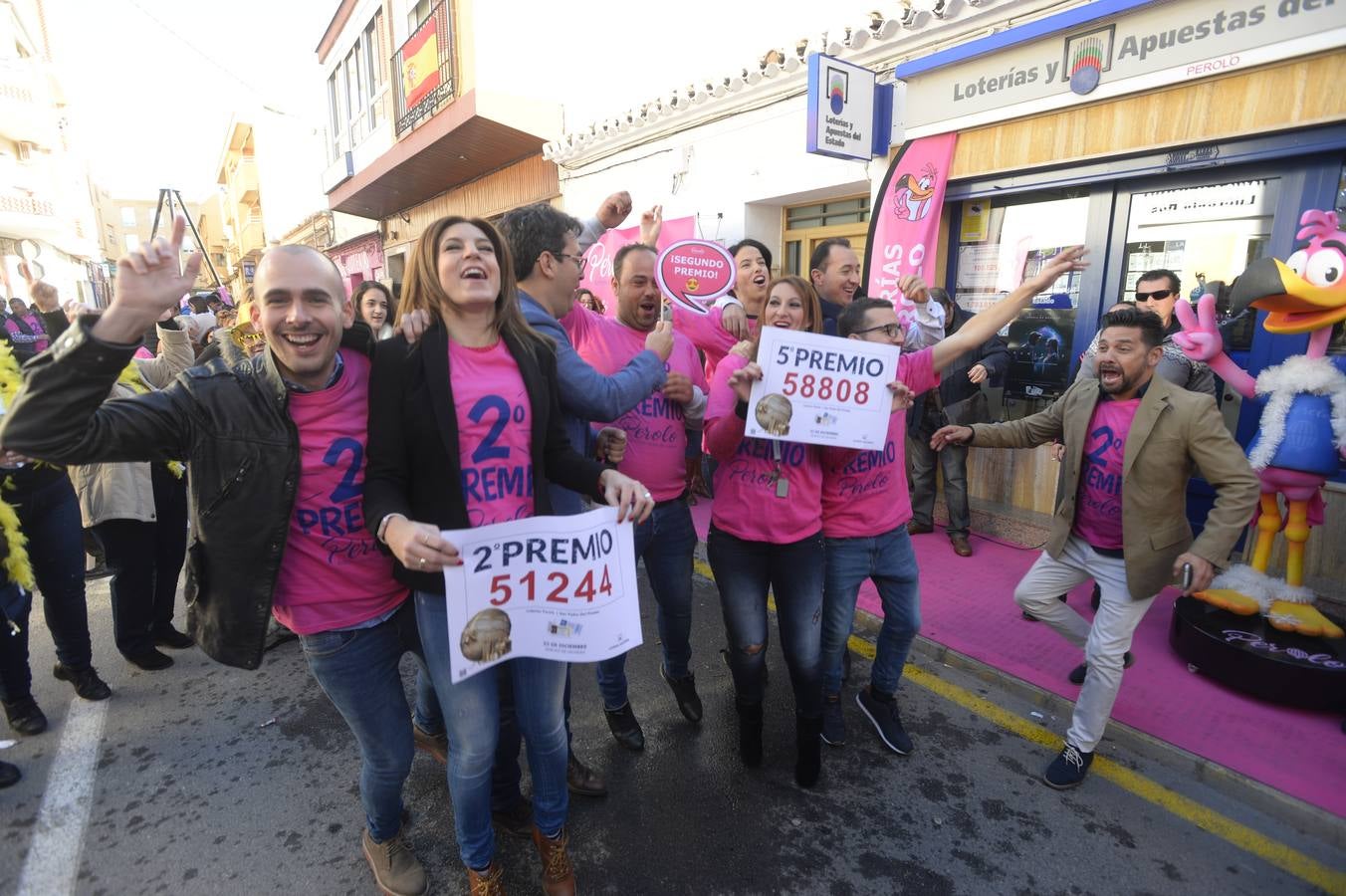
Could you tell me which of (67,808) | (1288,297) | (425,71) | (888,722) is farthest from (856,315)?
(425,71)

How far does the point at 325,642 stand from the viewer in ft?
6.55

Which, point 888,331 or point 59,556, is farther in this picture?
point 59,556

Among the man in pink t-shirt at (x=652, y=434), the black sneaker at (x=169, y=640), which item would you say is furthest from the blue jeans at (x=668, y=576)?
the black sneaker at (x=169, y=640)

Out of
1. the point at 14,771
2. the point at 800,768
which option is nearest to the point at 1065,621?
the point at 800,768

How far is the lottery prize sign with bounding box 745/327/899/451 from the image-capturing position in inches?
98.3

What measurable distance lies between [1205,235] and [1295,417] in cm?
198

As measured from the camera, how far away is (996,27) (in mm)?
5441

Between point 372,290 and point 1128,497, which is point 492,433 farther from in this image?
point 372,290

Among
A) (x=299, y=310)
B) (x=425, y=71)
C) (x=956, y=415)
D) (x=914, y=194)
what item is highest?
(x=425, y=71)

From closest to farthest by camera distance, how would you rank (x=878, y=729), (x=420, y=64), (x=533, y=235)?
1. (x=533, y=235)
2. (x=878, y=729)
3. (x=420, y=64)

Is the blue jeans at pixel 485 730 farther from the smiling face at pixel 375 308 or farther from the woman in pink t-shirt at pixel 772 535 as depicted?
the smiling face at pixel 375 308

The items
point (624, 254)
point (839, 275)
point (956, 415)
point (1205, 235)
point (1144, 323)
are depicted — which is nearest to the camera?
point (1144, 323)

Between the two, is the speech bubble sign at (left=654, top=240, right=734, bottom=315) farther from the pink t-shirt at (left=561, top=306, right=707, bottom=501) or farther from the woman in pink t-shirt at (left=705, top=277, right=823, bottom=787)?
the woman in pink t-shirt at (left=705, top=277, right=823, bottom=787)

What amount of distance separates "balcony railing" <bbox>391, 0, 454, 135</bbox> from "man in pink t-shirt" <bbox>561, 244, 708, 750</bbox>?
11130 millimetres
